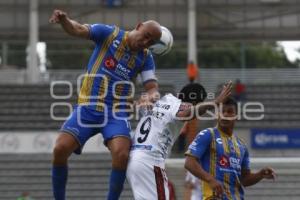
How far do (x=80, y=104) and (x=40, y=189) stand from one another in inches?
383

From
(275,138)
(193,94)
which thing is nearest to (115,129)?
(193,94)

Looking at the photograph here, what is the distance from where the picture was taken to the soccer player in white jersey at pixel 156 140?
6070 millimetres

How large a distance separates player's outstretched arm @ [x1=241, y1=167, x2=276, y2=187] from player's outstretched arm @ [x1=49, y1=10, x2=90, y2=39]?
1880mm

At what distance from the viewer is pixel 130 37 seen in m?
6.36

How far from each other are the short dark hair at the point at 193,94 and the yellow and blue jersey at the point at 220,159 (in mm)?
512

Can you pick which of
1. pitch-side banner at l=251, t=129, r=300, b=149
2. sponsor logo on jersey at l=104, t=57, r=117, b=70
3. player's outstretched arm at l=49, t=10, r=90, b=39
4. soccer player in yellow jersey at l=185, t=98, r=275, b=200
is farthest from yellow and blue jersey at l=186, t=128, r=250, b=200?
pitch-side banner at l=251, t=129, r=300, b=149

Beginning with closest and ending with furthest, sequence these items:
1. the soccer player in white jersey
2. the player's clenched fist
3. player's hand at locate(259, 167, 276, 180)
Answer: the player's clenched fist < the soccer player in white jersey < player's hand at locate(259, 167, 276, 180)

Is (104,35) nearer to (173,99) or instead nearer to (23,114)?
(173,99)

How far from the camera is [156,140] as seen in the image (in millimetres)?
6184

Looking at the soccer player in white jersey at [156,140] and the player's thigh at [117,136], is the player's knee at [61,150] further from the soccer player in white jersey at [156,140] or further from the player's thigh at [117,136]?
the soccer player in white jersey at [156,140]

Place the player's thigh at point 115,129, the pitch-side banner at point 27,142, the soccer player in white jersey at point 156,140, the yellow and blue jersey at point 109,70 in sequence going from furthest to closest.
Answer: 1. the pitch-side banner at point 27,142
2. the yellow and blue jersey at point 109,70
3. the player's thigh at point 115,129
4. the soccer player in white jersey at point 156,140

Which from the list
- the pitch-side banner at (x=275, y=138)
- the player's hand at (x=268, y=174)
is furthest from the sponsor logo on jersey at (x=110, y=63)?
the pitch-side banner at (x=275, y=138)

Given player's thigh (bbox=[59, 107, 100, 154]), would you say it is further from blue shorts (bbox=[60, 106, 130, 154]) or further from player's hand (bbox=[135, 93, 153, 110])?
player's hand (bbox=[135, 93, 153, 110])

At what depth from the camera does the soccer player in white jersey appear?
19.9 ft
